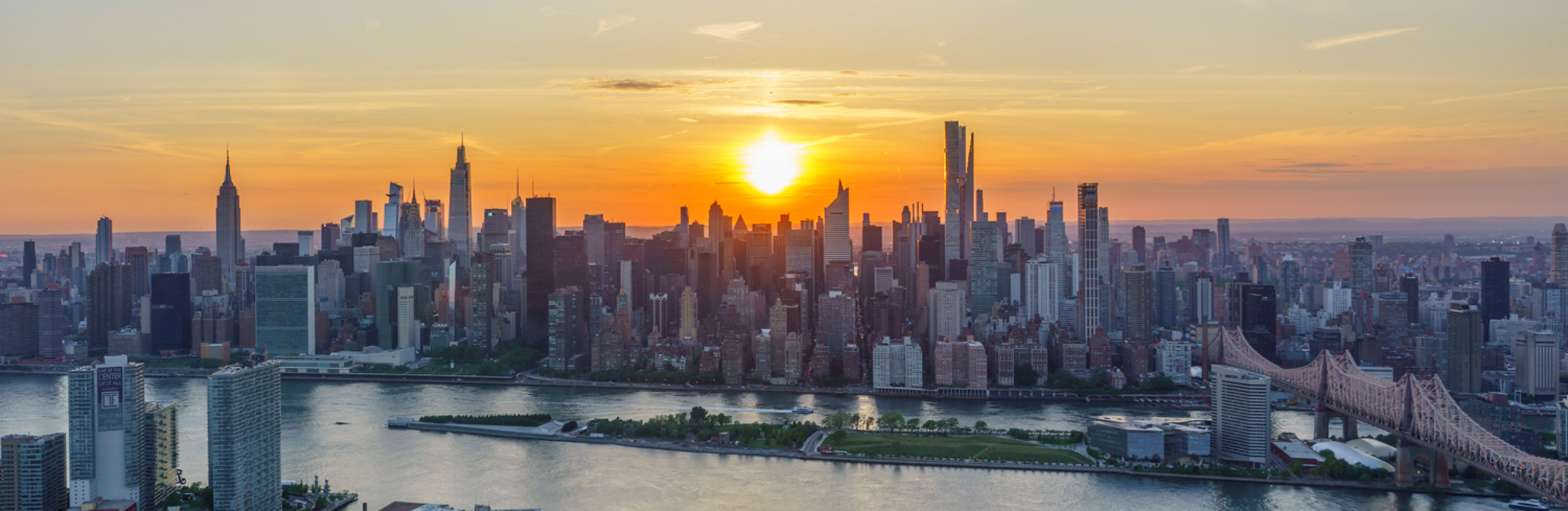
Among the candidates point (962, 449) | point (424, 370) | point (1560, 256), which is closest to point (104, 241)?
point (424, 370)

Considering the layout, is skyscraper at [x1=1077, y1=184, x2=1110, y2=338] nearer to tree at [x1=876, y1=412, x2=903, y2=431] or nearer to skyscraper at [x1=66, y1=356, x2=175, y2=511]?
tree at [x1=876, y1=412, x2=903, y2=431]

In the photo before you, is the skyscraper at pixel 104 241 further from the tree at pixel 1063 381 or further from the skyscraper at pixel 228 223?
the tree at pixel 1063 381

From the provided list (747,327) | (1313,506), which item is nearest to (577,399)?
(747,327)

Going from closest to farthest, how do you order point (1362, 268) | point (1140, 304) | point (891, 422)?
1. point (891, 422)
2. point (1140, 304)
3. point (1362, 268)

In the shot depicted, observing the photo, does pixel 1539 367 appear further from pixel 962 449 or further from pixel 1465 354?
pixel 962 449

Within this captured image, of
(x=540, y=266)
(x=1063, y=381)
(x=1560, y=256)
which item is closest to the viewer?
(x=1063, y=381)

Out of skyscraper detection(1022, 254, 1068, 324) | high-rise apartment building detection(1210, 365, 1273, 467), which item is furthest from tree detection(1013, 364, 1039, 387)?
skyscraper detection(1022, 254, 1068, 324)

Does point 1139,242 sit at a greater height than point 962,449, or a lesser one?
greater
